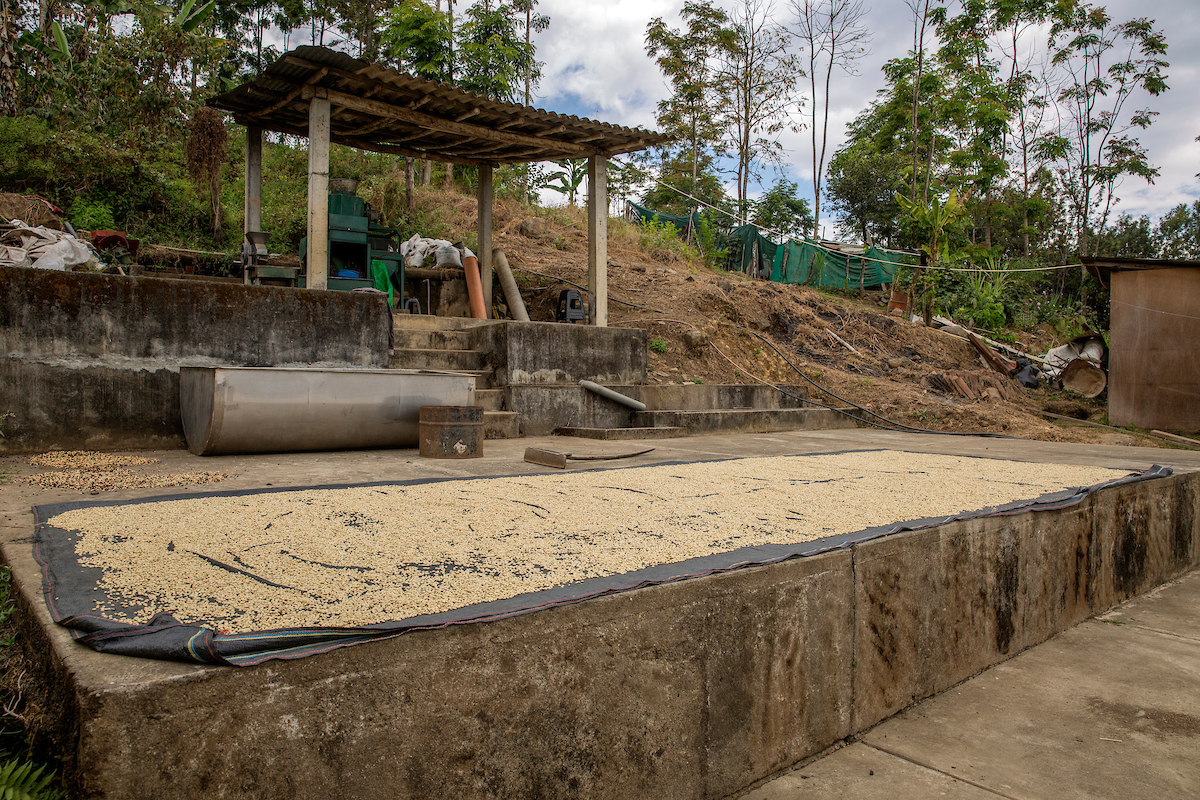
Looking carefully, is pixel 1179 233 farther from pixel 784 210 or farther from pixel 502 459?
pixel 502 459

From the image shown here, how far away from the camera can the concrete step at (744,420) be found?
5.74 meters

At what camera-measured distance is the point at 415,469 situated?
3.24m

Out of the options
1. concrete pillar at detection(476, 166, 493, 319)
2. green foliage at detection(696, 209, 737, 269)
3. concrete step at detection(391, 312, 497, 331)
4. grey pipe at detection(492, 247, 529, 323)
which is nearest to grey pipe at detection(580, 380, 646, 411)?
concrete step at detection(391, 312, 497, 331)

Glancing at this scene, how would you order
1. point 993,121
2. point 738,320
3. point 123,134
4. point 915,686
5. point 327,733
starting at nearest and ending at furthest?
point 327,733 < point 915,686 < point 738,320 < point 123,134 < point 993,121

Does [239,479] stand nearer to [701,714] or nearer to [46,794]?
[46,794]

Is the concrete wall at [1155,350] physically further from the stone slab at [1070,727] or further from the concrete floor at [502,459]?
the stone slab at [1070,727]

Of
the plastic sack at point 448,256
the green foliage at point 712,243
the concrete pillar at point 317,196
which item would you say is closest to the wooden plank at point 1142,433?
the green foliage at point 712,243

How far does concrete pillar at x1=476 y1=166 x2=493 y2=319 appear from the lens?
7441mm

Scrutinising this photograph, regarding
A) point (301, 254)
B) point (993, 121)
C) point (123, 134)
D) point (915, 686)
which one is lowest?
point (915, 686)

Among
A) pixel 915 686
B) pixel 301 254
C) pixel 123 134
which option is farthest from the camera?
pixel 123 134

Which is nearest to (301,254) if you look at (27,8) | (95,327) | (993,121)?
(95,327)

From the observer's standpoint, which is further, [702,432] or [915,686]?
[702,432]

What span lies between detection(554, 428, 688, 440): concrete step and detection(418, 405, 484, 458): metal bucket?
1.53 metres

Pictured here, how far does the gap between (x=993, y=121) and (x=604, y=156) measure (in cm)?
1471
